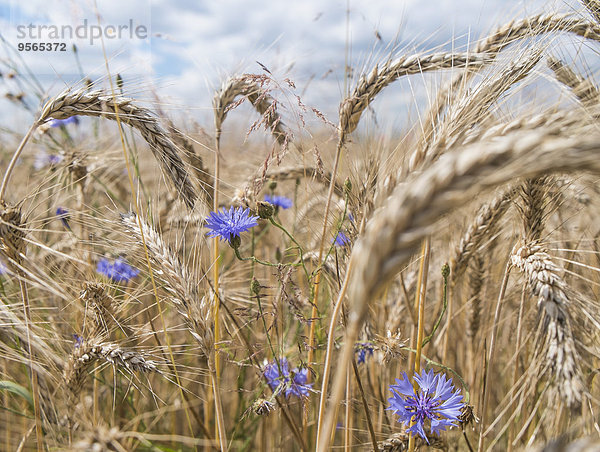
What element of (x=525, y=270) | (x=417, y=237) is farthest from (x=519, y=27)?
(x=417, y=237)

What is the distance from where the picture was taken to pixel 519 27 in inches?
65.7

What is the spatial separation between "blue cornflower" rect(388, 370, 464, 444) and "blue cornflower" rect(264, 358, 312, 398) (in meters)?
0.28

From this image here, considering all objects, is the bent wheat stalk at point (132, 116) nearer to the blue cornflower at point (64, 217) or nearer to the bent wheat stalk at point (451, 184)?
the blue cornflower at point (64, 217)

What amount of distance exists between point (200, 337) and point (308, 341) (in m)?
0.44

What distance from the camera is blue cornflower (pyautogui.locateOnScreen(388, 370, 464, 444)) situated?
1172mm

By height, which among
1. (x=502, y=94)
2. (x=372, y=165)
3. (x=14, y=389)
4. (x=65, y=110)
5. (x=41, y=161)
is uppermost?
(x=41, y=161)

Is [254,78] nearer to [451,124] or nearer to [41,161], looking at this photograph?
[451,124]

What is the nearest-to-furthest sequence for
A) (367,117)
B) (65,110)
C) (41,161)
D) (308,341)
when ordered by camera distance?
(65,110) < (308,341) < (367,117) < (41,161)

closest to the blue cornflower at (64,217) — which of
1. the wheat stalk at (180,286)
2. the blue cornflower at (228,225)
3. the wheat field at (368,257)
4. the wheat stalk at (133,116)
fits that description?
the wheat field at (368,257)

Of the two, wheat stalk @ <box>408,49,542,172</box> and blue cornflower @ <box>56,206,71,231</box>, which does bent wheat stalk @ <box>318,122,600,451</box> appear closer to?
wheat stalk @ <box>408,49,542,172</box>

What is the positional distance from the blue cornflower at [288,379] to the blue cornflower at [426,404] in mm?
281

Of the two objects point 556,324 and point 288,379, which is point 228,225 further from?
point 556,324

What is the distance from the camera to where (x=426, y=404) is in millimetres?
1206

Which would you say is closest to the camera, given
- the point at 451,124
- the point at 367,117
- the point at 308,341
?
the point at 451,124
